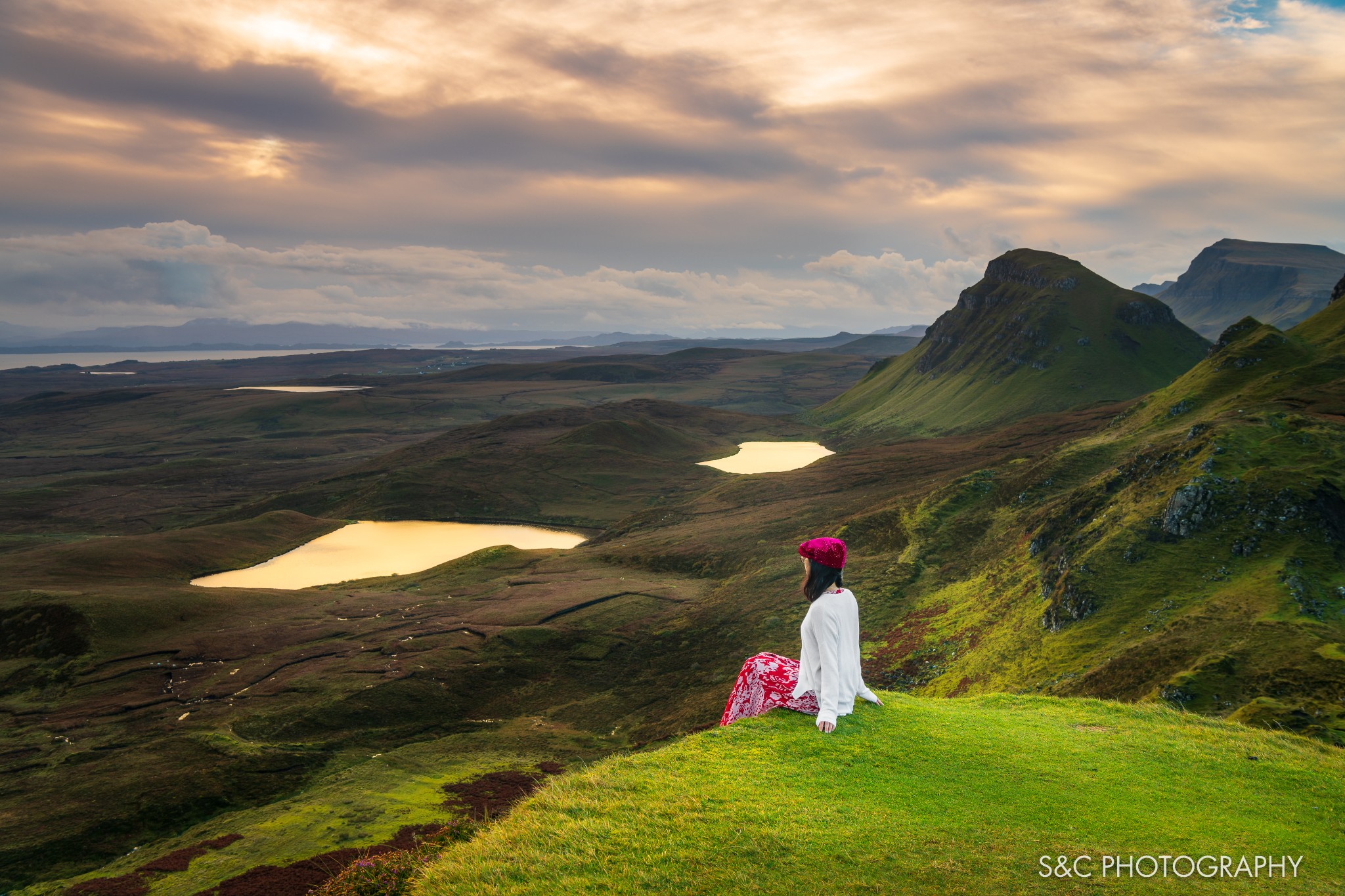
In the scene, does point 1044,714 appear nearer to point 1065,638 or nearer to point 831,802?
point 831,802

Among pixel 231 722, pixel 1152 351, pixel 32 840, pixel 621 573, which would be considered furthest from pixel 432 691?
pixel 1152 351

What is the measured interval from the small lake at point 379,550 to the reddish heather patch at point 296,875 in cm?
6957

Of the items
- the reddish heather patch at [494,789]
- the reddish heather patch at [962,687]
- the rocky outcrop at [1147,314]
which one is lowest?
the reddish heather patch at [494,789]

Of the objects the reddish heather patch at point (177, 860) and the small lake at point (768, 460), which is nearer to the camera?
the reddish heather patch at point (177, 860)

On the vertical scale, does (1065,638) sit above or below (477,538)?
above

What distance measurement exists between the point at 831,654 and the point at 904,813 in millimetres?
3376

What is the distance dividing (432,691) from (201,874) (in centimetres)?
2293

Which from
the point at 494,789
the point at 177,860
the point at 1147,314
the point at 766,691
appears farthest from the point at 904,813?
the point at 1147,314

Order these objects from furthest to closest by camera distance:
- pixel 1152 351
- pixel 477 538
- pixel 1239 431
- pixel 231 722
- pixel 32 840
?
pixel 1152 351
pixel 477 538
pixel 231 722
pixel 1239 431
pixel 32 840

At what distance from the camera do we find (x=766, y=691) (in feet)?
58.0

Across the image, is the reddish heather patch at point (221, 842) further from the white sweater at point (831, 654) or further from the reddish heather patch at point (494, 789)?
the white sweater at point (831, 654)

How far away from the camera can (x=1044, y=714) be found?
809 inches

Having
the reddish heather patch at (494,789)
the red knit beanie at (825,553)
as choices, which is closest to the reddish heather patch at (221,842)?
the reddish heather patch at (494,789)

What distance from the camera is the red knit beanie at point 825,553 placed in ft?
51.4
